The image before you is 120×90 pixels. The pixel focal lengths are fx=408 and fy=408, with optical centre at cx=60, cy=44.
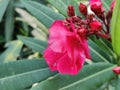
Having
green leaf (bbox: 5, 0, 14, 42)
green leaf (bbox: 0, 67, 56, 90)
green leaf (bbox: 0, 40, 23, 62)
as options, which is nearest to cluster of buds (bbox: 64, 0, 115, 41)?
green leaf (bbox: 0, 67, 56, 90)

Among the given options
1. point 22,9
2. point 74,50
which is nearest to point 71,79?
point 74,50

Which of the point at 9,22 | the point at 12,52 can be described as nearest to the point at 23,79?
the point at 12,52

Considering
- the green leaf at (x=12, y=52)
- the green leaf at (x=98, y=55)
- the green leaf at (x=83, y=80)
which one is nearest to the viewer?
the green leaf at (x=83, y=80)

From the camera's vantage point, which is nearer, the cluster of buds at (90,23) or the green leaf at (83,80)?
the cluster of buds at (90,23)

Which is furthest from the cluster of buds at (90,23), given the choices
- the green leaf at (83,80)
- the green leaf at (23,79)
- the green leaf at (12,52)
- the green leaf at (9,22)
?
the green leaf at (9,22)

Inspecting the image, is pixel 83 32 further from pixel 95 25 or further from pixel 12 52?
pixel 12 52

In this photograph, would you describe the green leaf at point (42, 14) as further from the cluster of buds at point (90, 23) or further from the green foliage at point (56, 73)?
the cluster of buds at point (90, 23)
